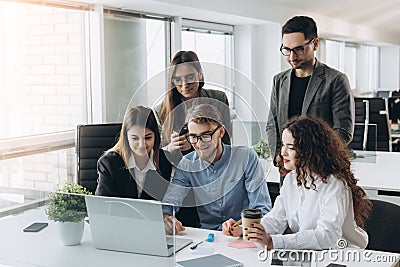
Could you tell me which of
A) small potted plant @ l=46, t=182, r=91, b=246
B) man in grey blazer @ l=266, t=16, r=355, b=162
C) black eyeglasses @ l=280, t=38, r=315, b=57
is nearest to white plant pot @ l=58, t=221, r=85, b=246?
small potted plant @ l=46, t=182, r=91, b=246

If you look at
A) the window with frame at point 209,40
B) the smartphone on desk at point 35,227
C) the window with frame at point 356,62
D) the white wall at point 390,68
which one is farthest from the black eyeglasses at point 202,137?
the white wall at point 390,68

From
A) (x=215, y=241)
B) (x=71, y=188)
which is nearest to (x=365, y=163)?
(x=215, y=241)

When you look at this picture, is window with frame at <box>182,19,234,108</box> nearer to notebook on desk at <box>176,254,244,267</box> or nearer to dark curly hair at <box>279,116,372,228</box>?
dark curly hair at <box>279,116,372,228</box>

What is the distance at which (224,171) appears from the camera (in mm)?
1986

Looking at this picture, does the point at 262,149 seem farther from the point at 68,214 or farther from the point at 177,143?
the point at 68,214

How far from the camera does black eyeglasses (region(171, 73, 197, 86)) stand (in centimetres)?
187

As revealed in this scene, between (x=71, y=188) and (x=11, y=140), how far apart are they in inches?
50.3

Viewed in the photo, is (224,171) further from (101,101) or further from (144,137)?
(101,101)

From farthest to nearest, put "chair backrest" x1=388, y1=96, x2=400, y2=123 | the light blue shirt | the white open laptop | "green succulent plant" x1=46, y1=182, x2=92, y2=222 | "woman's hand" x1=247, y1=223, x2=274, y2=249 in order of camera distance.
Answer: "chair backrest" x1=388, y1=96, x2=400, y2=123
the light blue shirt
"woman's hand" x1=247, y1=223, x2=274, y2=249
"green succulent plant" x1=46, y1=182, x2=92, y2=222
the white open laptop

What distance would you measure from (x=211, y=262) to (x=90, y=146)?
165 centimetres

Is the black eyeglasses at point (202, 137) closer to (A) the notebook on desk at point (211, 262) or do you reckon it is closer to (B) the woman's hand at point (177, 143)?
(B) the woman's hand at point (177, 143)

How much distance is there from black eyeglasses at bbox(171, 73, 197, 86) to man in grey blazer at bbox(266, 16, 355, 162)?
552 mm

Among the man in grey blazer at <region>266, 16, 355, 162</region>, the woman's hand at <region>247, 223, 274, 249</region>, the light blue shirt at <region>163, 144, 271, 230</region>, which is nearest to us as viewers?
the woman's hand at <region>247, 223, 274, 249</region>

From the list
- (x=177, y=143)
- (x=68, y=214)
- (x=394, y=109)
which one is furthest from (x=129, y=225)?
(x=394, y=109)
